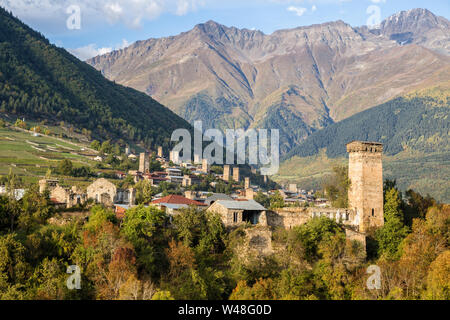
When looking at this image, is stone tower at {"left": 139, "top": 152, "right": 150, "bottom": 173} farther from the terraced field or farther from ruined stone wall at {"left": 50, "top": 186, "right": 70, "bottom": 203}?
ruined stone wall at {"left": 50, "top": 186, "right": 70, "bottom": 203}

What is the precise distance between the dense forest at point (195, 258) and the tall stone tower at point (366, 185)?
5.48 feet

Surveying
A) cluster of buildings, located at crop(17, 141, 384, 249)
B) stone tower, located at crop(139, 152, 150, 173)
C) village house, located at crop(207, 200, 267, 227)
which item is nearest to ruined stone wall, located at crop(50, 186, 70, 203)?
cluster of buildings, located at crop(17, 141, 384, 249)

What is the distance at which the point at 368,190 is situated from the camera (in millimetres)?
55500

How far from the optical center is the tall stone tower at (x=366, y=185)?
55.0 meters

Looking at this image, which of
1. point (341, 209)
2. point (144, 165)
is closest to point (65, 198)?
point (341, 209)

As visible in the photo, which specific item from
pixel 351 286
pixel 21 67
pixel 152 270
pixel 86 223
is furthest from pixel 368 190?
pixel 21 67

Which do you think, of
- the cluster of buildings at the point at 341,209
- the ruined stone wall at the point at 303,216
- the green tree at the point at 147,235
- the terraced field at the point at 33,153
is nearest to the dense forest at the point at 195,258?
the green tree at the point at 147,235

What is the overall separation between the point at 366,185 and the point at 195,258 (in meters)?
19.6

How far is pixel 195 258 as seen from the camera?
4638cm

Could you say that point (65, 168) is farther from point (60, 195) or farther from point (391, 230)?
point (391, 230)

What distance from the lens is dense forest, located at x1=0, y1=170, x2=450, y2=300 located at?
42.3 meters

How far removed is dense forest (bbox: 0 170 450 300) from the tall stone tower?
Answer: 5.48 ft
